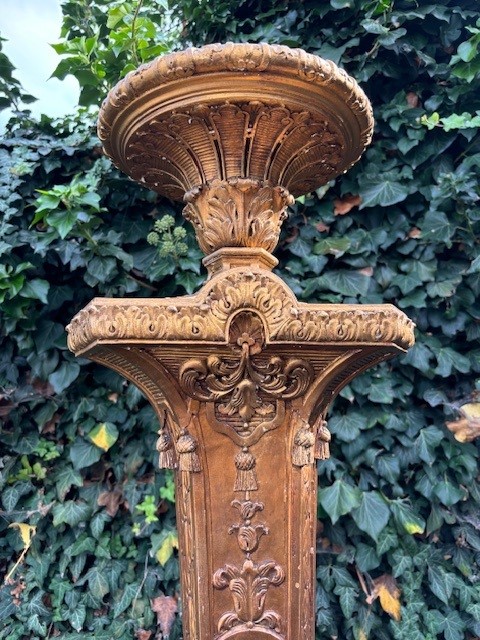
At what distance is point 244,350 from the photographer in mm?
888

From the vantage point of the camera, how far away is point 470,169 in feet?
5.54

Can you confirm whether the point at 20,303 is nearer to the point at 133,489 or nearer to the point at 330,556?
the point at 133,489

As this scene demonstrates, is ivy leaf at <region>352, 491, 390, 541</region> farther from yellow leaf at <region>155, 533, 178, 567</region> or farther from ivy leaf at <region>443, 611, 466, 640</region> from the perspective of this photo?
yellow leaf at <region>155, 533, 178, 567</region>

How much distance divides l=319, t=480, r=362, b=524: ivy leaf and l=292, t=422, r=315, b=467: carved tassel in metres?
0.70

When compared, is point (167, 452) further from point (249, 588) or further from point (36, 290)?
point (36, 290)

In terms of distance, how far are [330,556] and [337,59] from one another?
164 centimetres

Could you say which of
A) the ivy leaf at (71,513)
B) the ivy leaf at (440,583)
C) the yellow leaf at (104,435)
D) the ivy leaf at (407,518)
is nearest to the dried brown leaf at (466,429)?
the ivy leaf at (407,518)

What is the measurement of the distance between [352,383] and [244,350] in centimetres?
85

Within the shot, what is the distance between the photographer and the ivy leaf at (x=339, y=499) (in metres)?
1.56

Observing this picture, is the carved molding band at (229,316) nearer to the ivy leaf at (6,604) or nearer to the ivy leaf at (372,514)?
the ivy leaf at (372,514)

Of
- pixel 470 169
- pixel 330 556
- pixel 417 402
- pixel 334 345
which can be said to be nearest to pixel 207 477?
pixel 334 345

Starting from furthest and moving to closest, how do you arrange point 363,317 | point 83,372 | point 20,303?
point 83,372 → point 20,303 → point 363,317

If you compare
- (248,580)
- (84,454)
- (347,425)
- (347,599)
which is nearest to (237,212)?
(248,580)

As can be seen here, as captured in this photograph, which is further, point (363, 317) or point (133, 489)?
point (133, 489)
